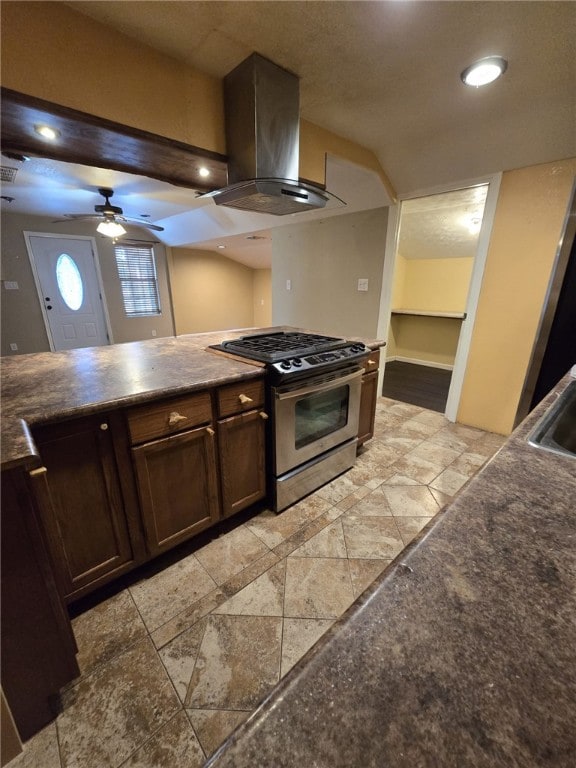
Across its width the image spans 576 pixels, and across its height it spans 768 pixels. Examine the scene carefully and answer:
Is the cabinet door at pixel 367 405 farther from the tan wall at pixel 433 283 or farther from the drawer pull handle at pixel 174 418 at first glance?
the tan wall at pixel 433 283

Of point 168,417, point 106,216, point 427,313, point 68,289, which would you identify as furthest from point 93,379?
point 68,289

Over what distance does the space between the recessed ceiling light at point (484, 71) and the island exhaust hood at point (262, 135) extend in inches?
33.5

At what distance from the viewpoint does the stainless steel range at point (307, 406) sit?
168 centimetres

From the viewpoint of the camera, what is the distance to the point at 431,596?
16.7 inches

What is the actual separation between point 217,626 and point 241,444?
77 cm

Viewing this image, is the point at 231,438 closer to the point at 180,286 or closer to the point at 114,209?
the point at 114,209


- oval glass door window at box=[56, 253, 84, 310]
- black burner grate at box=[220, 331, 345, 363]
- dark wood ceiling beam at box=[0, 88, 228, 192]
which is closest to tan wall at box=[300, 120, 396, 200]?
dark wood ceiling beam at box=[0, 88, 228, 192]

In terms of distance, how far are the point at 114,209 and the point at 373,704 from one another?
398 centimetres

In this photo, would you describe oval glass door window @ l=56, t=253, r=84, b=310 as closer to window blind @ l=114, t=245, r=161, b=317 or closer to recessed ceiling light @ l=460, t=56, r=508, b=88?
window blind @ l=114, t=245, r=161, b=317

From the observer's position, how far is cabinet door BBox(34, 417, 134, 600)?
1.11 metres

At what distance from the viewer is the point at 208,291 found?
6.72 m

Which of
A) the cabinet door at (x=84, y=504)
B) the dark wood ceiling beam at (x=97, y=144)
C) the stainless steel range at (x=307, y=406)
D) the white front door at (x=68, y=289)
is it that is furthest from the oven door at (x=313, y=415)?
the white front door at (x=68, y=289)

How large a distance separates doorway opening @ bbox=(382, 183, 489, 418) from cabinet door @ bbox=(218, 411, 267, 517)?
2387 mm

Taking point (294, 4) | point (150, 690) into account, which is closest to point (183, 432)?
point (150, 690)
